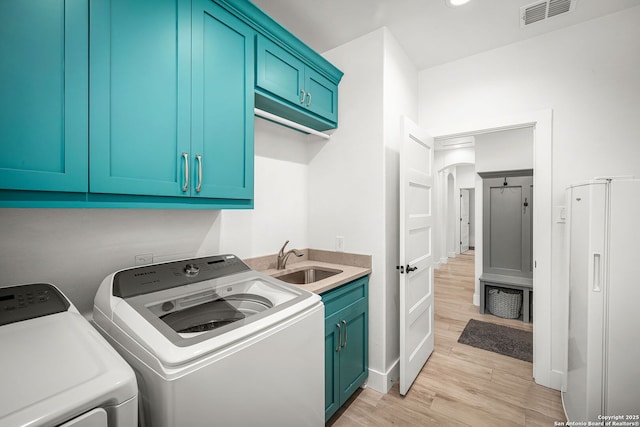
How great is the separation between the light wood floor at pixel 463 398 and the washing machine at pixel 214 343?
0.85 metres

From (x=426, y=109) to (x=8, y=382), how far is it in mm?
3006

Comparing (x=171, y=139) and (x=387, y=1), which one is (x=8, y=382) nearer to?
(x=171, y=139)

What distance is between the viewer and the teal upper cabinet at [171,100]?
1052 millimetres

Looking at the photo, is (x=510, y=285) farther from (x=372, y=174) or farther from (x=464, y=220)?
(x=464, y=220)

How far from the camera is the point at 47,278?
118cm

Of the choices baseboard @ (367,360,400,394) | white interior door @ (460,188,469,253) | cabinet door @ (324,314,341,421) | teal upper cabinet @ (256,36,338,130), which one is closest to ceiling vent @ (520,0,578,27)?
teal upper cabinet @ (256,36,338,130)

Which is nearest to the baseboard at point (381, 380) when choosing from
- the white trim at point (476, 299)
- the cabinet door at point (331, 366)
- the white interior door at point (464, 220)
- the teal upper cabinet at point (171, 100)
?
the cabinet door at point (331, 366)

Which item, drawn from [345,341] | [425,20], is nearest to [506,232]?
[425,20]

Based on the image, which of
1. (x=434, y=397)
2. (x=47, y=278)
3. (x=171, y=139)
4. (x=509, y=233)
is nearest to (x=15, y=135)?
(x=171, y=139)

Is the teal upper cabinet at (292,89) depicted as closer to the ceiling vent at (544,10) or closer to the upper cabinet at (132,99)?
the upper cabinet at (132,99)

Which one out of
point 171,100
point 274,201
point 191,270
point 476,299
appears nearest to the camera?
point 171,100

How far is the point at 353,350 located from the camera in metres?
1.94

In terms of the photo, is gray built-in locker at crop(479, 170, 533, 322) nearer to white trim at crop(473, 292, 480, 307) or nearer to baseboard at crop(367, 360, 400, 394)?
white trim at crop(473, 292, 480, 307)

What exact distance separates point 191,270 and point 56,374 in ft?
2.60
